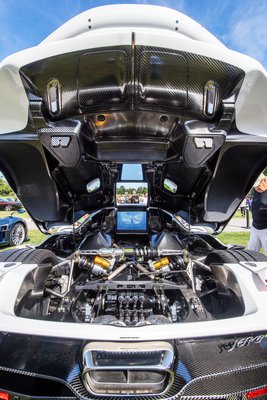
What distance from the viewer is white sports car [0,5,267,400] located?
1.19 metres

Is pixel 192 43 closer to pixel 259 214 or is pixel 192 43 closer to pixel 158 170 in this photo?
pixel 158 170

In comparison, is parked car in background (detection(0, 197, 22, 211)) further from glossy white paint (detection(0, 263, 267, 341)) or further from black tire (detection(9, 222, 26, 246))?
glossy white paint (detection(0, 263, 267, 341))

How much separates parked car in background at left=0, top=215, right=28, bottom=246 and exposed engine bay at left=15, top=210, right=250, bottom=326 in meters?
4.84

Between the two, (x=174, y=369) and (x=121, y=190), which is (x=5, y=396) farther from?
(x=121, y=190)

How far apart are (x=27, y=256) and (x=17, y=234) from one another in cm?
585

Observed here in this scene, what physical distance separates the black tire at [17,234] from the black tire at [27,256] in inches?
215

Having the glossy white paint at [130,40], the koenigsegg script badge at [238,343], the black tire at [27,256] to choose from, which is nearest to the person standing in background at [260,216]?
the glossy white paint at [130,40]

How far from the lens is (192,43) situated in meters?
1.48

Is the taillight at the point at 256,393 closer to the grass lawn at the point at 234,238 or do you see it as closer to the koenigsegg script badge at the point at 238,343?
Answer: the koenigsegg script badge at the point at 238,343

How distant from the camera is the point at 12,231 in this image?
273 inches

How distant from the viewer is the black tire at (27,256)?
70.7 inches

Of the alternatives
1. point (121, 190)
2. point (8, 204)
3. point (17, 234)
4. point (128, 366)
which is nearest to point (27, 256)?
point (128, 366)

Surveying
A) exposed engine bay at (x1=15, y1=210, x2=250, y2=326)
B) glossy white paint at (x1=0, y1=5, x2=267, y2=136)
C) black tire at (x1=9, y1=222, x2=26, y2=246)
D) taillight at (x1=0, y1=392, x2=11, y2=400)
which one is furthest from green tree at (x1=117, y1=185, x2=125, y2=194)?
black tire at (x1=9, y1=222, x2=26, y2=246)

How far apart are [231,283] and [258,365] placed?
50cm
